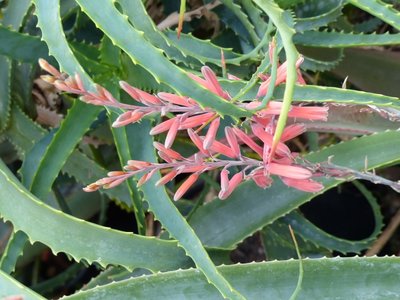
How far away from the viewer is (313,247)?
63 centimetres

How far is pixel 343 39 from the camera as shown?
49 cm

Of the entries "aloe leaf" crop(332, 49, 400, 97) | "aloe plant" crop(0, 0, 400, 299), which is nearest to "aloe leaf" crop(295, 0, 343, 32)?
"aloe plant" crop(0, 0, 400, 299)

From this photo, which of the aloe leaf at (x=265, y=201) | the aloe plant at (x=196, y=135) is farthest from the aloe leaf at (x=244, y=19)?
the aloe leaf at (x=265, y=201)

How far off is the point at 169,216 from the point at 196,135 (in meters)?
0.10

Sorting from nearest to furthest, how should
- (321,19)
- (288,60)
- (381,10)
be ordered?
(288,60)
(381,10)
(321,19)

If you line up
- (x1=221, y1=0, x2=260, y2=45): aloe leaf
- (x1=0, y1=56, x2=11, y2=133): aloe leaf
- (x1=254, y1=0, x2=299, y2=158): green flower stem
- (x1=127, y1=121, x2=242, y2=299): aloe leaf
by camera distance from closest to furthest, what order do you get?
(x1=254, y1=0, x2=299, y2=158): green flower stem, (x1=127, y1=121, x2=242, y2=299): aloe leaf, (x1=221, y1=0, x2=260, y2=45): aloe leaf, (x1=0, y1=56, x2=11, y2=133): aloe leaf

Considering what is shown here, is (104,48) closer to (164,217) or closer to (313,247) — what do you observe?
(164,217)

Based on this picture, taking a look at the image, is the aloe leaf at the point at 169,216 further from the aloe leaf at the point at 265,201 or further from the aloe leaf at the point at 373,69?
the aloe leaf at the point at 373,69

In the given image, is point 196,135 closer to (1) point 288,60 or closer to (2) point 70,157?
(1) point 288,60

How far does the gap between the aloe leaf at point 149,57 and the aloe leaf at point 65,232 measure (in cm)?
14

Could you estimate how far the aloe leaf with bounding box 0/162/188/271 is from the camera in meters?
0.43

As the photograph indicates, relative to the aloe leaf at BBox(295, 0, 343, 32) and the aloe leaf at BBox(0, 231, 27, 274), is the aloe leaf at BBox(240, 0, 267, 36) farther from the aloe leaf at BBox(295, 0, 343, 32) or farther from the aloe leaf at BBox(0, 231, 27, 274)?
the aloe leaf at BBox(0, 231, 27, 274)

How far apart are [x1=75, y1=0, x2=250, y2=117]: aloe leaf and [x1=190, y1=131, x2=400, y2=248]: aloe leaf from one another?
0.58 feet

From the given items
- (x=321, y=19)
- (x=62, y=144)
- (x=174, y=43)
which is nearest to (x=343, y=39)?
(x=321, y=19)
